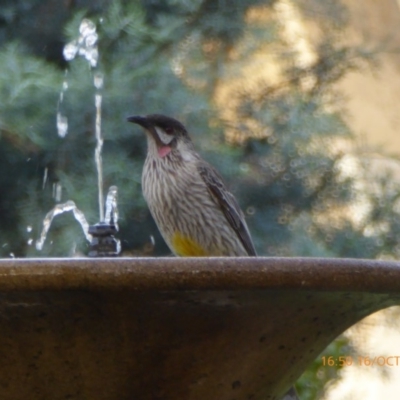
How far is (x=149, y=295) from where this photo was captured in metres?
2.16

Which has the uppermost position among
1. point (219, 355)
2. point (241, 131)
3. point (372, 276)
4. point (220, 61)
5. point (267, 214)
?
point (220, 61)

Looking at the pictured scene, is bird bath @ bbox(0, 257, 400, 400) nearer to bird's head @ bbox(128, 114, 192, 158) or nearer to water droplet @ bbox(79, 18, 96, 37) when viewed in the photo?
bird's head @ bbox(128, 114, 192, 158)

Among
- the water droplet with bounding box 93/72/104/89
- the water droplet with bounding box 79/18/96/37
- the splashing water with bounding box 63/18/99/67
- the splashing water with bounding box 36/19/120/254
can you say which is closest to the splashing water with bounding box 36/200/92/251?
the splashing water with bounding box 36/19/120/254

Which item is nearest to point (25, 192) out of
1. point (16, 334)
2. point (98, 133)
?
point (98, 133)

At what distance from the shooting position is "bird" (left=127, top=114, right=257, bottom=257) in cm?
434

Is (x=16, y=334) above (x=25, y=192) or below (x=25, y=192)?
below

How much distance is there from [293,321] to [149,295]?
424 millimetres

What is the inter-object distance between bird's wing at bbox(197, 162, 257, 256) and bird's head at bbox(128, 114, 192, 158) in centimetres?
14

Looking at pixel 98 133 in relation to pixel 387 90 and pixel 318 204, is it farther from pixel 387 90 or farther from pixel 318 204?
pixel 387 90

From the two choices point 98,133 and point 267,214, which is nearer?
point 98,133

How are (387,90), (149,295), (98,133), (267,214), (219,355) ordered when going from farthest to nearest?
1. (387,90)
2. (267,214)
3. (98,133)
4. (219,355)
5. (149,295)

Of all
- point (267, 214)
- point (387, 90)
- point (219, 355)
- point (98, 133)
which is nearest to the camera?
point (219, 355)

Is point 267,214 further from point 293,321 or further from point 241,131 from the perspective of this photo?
point 293,321

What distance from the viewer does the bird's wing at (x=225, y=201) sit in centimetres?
455
